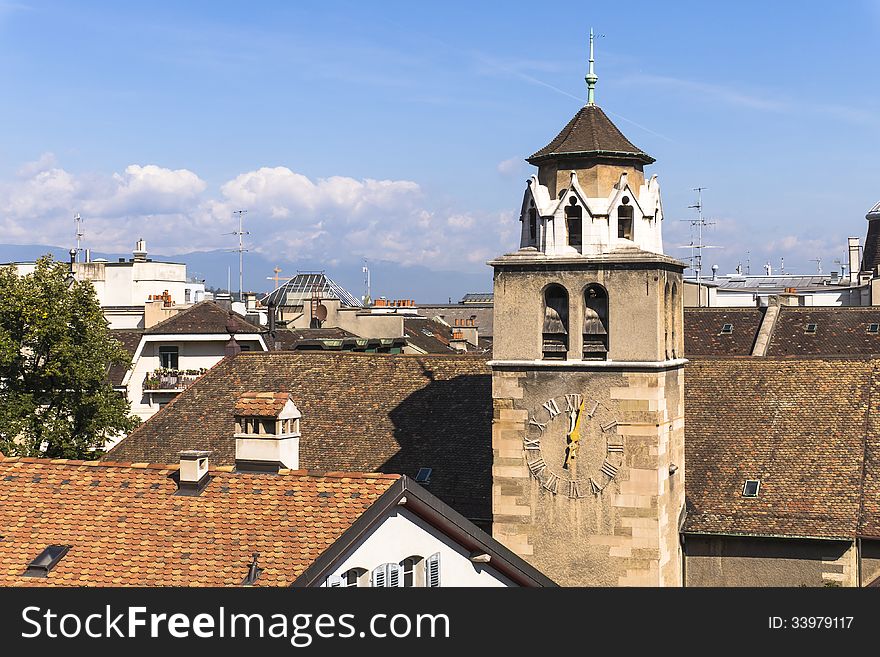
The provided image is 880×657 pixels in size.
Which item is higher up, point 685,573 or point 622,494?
point 622,494

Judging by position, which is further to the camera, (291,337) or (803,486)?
(291,337)

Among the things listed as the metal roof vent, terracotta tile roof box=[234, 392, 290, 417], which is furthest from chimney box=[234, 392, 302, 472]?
the metal roof vent

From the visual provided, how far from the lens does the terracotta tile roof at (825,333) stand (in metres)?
55.4

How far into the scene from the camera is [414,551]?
22.8m

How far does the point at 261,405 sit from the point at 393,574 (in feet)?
19.3

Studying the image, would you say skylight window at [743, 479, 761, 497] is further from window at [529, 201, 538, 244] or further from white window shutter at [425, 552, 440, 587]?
white window shutter at [425, 552, 440, 587]

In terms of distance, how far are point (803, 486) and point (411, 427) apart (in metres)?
10.7

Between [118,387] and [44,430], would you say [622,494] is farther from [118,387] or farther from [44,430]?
[118,387]

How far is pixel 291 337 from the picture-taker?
68.2m

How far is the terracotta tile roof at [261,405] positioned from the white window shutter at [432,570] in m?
4.90

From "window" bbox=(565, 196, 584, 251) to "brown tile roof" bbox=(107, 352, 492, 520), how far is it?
23.4 ft

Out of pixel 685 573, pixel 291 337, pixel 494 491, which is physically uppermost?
pixel 291 337

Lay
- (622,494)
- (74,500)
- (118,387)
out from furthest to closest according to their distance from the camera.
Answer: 1. (118,387)
2. (622,494)
3. (74,500)

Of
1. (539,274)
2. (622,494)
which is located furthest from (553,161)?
(622,494)
